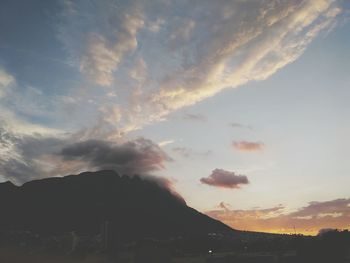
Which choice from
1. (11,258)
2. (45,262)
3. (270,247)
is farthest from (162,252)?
(270,247)

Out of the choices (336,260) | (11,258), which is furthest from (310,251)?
(11,258)

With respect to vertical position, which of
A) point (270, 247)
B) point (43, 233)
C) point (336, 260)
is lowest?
point (336, 260)

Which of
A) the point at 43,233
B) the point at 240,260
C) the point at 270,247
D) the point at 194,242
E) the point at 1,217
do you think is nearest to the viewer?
the point at 240,260

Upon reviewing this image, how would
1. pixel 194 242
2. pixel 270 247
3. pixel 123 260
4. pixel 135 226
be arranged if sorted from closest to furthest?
pixel 123 260
pixel 270 247
pixel 194 242
pixel 135 226

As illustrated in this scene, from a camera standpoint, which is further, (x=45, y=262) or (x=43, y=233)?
(x=43, y=233)

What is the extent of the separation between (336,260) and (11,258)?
Answer: 164 ft

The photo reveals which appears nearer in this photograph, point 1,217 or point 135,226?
point 1,217

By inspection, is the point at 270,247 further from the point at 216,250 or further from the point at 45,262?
the point at 45,262

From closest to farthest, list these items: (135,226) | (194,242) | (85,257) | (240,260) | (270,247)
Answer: (240,260) < (85,257) < (270,247) < (194,242) < (135,226)

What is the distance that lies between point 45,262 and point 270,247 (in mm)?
64133

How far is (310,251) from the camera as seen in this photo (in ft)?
145

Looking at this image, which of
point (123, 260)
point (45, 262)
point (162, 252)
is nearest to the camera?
point (162, 252)

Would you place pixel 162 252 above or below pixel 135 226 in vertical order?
below

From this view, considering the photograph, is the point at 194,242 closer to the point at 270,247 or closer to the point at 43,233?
the point at 270,247
